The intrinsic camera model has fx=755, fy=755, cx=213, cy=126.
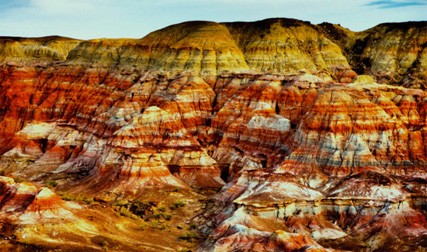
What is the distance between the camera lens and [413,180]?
83.2 meters

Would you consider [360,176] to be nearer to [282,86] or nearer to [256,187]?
[256,187]

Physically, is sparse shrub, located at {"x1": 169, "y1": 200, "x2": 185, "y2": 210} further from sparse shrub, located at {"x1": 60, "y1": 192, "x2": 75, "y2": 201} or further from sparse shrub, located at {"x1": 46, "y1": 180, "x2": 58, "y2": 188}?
sparse shrub, located at {"x1": 46, "y1": 180, "x2": 58, "y2": 188}

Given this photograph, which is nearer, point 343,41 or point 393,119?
point 393,119

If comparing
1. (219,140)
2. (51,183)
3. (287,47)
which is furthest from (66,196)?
(287,47)

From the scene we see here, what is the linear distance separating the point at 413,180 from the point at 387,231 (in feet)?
34.5

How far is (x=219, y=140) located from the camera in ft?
363

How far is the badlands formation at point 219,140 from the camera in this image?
74250 millimetres

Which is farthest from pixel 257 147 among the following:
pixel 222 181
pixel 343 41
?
pixel 343 41

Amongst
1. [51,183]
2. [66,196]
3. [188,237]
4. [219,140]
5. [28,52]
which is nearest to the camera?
[188,237]

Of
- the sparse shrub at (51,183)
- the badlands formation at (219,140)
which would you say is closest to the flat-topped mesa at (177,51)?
the badlands formation at (219,140)

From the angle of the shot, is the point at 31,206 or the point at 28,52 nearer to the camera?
the point at 31,206

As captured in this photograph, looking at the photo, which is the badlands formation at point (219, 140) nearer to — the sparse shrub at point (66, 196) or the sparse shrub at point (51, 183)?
the sparse shrub at point (51, 183)

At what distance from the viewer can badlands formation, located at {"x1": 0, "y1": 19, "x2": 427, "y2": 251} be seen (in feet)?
244

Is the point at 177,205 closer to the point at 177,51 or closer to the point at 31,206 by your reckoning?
the point at 31,206
